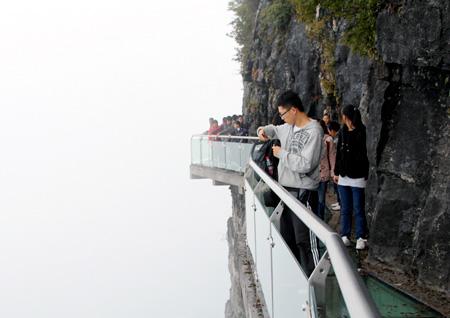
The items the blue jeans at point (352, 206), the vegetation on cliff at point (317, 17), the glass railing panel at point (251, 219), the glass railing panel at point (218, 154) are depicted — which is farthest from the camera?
the glass railing panel at point (218, 154)

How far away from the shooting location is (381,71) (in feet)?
24.0

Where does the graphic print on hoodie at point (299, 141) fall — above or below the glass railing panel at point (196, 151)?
above

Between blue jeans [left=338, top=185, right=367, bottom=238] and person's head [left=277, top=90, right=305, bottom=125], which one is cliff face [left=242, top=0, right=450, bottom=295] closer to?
blue jeans [left=338, top=185, right=367, bottom=238]

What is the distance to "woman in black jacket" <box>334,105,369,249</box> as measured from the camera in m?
6.68

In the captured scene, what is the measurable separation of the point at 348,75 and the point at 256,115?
36.3ft

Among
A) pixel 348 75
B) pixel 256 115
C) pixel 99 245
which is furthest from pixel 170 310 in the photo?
pixel 348 75

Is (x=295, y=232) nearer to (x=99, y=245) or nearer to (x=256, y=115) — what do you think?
(x=256, y=115)

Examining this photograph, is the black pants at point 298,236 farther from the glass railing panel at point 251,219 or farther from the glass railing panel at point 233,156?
the glass railing panel at point 233,156

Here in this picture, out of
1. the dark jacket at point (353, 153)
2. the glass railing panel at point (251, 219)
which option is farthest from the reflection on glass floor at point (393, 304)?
the dark jacket at point (353, 153)

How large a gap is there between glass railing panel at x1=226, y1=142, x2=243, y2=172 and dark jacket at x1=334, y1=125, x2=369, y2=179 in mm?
8509

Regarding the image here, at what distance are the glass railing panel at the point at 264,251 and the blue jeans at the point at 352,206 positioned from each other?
1810mm

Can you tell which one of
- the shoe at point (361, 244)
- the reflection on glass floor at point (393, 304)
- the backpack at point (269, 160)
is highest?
the backpack at point (269, 160)

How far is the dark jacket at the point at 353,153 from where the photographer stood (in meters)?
6.68

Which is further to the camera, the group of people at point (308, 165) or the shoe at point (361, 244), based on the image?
the shoe at point (361, 244)
